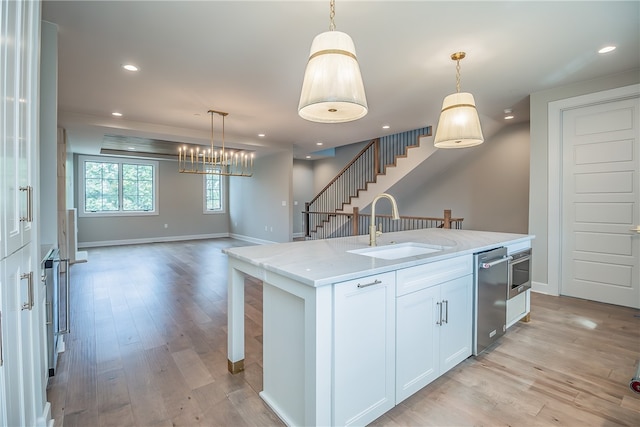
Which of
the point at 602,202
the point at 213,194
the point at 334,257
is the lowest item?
the point at 334,257

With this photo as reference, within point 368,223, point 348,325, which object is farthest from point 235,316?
point 368,223

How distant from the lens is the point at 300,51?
2887 mm

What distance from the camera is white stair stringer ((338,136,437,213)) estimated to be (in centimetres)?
577

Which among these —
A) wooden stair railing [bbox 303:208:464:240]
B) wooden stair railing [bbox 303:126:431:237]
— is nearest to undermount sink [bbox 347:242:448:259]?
wooden stair railing [bbox 303:208:464:240]

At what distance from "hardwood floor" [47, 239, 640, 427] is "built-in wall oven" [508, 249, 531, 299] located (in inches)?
16.8

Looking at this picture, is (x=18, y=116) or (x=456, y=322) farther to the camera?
(x=456, y=322)

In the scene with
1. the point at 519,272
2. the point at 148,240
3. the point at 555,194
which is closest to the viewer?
the point at 519,272

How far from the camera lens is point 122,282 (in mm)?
4633

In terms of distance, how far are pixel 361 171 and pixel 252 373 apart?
610cm

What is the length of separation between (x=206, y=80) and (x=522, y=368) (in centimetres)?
400

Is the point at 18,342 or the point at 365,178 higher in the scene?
the point at 365,178

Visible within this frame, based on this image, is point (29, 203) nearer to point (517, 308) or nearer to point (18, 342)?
point (18, 342)

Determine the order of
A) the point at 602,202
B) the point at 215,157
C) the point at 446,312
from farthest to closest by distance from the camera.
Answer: the point at 215,157, the point at 602,202, the point at 446,312

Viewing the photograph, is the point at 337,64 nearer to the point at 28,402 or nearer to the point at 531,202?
the point at 28,402
